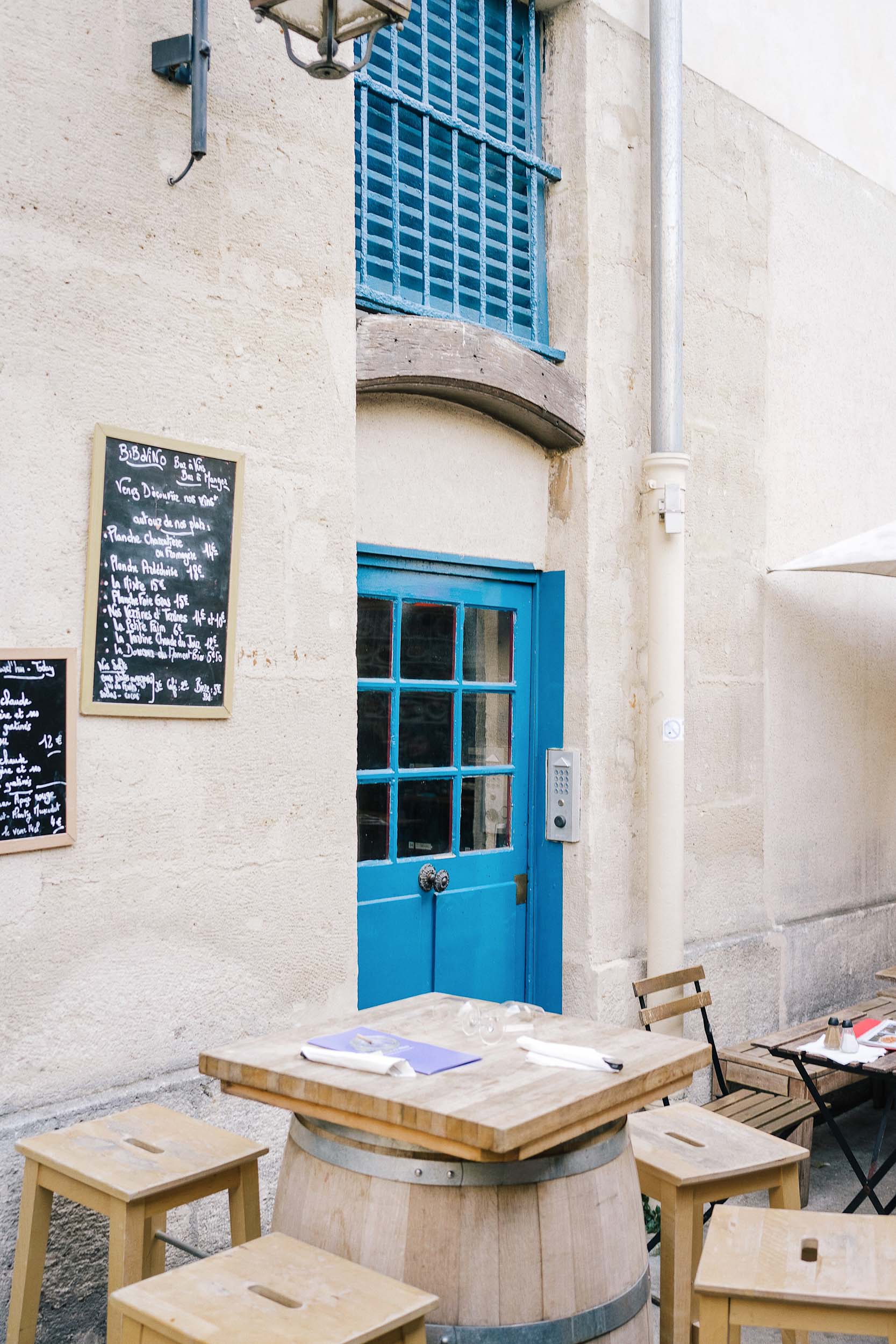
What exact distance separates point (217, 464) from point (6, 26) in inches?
47.3

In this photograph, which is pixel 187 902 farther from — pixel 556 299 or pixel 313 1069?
pixel 556 299

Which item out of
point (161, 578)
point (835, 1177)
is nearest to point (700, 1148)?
point (161, 578)

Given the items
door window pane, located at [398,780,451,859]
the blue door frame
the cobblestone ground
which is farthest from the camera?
the blue door frame

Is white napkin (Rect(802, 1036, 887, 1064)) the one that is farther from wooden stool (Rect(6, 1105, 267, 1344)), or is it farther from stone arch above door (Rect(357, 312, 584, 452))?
stone arch above door (Rect(357, 312, 584, 452))

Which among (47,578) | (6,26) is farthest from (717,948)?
(6,26)

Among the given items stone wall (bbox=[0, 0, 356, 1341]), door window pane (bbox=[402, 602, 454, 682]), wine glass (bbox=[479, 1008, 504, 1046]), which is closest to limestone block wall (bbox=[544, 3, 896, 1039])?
door window pane (bbox=[402, 602, 454, 682])

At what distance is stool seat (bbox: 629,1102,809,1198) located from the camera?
9.61 ft

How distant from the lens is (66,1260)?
319 centimetres

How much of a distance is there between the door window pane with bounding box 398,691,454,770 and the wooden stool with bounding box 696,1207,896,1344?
7.45 ft

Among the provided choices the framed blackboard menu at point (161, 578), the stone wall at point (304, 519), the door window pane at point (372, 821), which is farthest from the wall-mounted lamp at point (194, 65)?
the door window pane at point (372, 821)

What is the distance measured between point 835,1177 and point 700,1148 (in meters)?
2.26

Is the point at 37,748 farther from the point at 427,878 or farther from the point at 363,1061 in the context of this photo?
the point at 427,878

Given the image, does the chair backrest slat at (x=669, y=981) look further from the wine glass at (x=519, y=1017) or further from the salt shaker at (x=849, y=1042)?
the wine glass at (x=519, y=1017)

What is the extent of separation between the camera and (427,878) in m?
4.56
